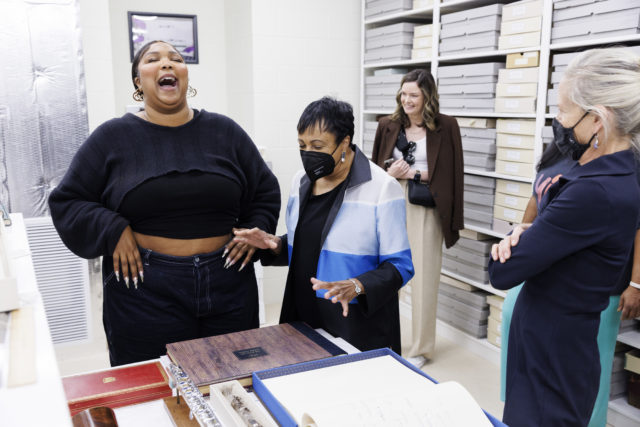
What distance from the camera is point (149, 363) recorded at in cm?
128

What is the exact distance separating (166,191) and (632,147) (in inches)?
51.0

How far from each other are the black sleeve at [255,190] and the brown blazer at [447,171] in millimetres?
1433

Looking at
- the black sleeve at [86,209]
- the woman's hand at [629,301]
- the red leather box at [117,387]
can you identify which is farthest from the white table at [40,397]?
the woman's hand at [629,301]

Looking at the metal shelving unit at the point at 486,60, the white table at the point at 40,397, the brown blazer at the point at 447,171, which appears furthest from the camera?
the brown blazer at the point at 447,171

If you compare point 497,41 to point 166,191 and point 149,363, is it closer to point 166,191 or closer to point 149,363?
point 166,191

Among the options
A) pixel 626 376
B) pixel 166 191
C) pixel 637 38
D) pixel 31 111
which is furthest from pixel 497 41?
pixel 31 111

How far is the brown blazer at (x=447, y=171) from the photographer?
3135mm

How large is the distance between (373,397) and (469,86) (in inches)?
112

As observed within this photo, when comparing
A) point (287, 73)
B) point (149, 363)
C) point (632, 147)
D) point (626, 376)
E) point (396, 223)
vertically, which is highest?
point (287, 73)

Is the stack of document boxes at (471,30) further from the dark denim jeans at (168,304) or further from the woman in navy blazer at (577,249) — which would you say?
the dark denim jeans at (168,304)

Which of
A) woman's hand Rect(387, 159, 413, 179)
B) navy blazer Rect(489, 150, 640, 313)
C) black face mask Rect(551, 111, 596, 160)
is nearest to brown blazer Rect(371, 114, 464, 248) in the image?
woman's hand Rect(387, 159, 413, 179)

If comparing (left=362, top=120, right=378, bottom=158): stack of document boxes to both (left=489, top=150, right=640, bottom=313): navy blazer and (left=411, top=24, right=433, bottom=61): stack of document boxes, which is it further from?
(left=489, top=150, right=640, bottom=313): navy blazer

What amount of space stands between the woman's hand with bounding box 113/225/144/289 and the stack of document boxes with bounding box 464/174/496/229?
2299 mm

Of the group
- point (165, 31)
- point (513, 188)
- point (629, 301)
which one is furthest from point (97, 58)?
point (629, 301)
